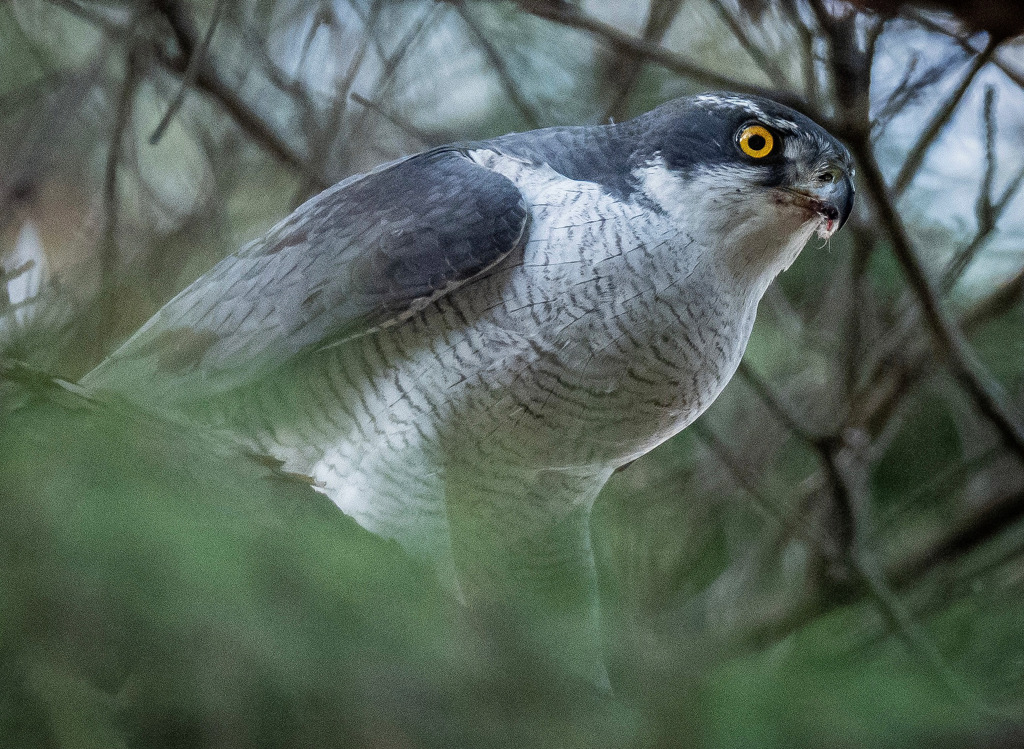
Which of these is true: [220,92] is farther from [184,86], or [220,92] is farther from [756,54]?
[756,54]

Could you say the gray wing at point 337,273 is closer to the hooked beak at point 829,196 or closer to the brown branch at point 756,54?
the hooked beak at point 829,196

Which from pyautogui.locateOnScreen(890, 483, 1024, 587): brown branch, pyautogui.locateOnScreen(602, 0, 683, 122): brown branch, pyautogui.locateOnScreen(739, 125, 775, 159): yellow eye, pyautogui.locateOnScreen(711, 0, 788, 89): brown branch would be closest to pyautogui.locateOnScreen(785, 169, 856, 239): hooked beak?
pyautogui.locateOnScreen(739, 125, 775, 159): yellow eye

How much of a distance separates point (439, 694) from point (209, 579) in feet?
0.59

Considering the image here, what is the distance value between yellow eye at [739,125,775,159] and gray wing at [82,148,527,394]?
0.55 meters

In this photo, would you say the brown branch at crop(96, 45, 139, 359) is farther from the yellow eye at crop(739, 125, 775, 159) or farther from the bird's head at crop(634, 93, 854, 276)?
the yellow eye at crop(739, 125, 775, 159)

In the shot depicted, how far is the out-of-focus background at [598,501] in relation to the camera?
59 cm

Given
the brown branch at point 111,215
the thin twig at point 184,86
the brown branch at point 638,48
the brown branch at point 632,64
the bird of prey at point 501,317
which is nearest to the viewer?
the bird of prey at point 501,317

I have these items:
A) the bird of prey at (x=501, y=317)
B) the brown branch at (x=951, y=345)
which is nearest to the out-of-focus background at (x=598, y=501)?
the brown branch at (x=951, y=345)

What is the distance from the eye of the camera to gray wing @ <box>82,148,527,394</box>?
83.9 inches

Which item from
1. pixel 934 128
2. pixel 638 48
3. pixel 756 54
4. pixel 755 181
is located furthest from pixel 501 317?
pixel 934 128

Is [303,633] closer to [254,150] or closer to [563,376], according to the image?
[563,376]

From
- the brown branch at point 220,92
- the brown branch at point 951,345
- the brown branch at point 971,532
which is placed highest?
the brown branch at point 220,92

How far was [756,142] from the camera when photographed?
219cm

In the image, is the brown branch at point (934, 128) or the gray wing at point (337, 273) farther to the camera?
the brown branch at point (934, 128)
